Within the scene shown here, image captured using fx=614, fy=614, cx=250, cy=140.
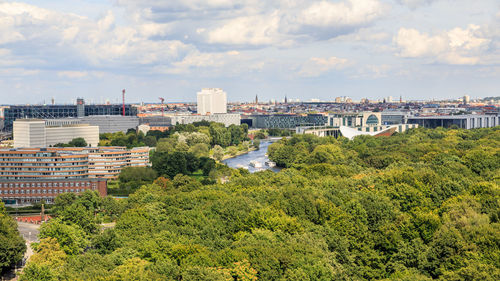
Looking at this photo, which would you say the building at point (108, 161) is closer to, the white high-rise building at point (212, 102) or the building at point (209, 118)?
the building at point (209, 118)

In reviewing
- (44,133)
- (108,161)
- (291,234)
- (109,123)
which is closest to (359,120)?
(109,123)

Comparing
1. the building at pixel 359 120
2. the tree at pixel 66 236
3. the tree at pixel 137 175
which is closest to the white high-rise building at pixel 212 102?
the building at pixel 359 120

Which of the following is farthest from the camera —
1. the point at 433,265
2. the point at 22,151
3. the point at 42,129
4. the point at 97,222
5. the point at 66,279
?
the point at 42,129

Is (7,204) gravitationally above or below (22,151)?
below

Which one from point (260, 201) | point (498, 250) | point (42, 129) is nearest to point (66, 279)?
point (260, 201)

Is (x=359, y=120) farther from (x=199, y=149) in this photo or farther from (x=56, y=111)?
(x=56, y=111)

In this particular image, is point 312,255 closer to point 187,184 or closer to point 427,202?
point 427,202

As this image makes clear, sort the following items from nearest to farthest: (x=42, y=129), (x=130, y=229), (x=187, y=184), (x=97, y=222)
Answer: (x=130, y=229)
(x=97, y=222)
(x=187, y=184)
(x=42, y=129)

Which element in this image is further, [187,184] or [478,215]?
[187,184]
